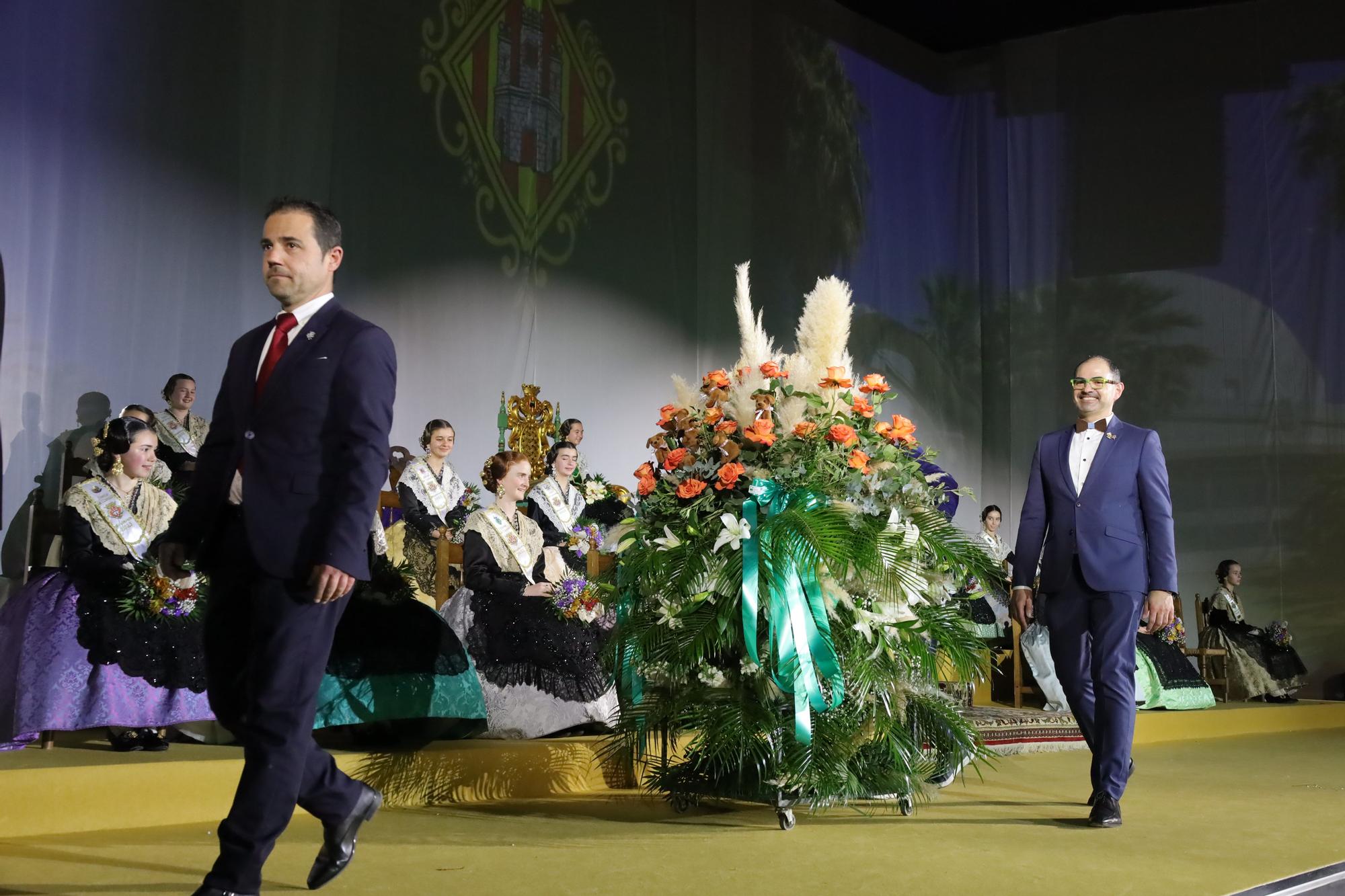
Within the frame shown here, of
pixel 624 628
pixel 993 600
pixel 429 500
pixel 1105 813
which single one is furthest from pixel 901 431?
pixel 993 600

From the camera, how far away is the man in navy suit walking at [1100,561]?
3389 millimetres

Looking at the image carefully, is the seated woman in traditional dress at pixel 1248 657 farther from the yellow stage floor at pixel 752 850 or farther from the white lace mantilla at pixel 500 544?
the white lace mantilla at pixel 500 544

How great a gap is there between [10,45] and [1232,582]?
7973 mm

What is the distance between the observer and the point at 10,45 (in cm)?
564

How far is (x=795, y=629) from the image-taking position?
10.4ft

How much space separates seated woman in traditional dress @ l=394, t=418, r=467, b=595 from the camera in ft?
19.5

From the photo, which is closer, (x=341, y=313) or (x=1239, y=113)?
(x=341, y=313)

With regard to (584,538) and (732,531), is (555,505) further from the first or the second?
(732,531)

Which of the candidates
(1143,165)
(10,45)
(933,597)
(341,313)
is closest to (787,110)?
(1143,165)

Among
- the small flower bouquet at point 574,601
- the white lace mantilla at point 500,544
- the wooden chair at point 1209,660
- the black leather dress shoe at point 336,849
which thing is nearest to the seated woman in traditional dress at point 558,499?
the white lace mantilla at point 500,544

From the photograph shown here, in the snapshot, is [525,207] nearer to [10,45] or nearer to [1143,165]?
[10,45]

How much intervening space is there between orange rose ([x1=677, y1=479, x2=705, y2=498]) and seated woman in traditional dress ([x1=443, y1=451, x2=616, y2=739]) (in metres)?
0.96

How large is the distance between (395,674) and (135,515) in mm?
931

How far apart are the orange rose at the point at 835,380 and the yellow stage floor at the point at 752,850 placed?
1102 mm
